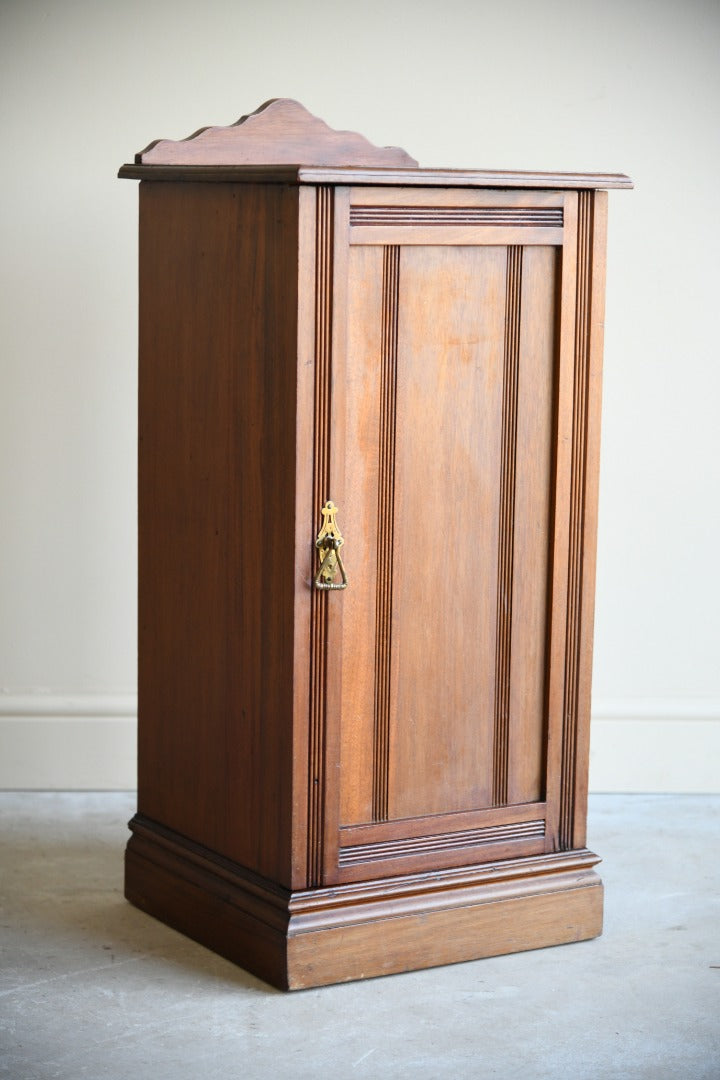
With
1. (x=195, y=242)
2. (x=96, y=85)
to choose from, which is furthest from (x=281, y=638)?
(x=96, y=85)

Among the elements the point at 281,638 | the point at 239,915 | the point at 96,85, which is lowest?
the point at 239,915

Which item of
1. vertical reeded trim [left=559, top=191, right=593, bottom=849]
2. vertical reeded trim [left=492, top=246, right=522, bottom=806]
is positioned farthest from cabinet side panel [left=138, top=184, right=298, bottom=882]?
vertical reeded trim [left=559, top=191, right=593, bottom=849]

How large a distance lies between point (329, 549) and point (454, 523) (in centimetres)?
26

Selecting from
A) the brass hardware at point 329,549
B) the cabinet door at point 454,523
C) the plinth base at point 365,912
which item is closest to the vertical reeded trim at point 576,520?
the cabinet door at point 454,523

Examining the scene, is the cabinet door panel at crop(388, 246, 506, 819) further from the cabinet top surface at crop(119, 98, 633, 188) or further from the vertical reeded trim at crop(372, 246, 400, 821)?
the cabinet top surface at crop(119, 98, 633, 188)

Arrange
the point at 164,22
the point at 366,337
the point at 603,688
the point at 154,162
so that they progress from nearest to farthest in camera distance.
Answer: the point at 366,337 → the point at 154,162 → the point at 164,22 → the point at 603,688

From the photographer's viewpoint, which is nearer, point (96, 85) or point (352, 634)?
point (352, 634)

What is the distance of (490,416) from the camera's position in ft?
9.11

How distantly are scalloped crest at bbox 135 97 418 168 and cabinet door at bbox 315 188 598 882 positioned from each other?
58cm

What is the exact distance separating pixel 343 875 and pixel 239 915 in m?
0.20

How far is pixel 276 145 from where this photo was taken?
325 cm

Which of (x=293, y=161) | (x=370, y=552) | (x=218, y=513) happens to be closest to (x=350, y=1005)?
(x=370, y=552)

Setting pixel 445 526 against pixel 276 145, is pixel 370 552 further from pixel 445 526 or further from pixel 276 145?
pixel 276 145

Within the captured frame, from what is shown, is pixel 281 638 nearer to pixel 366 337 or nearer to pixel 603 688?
pixel 366 337
